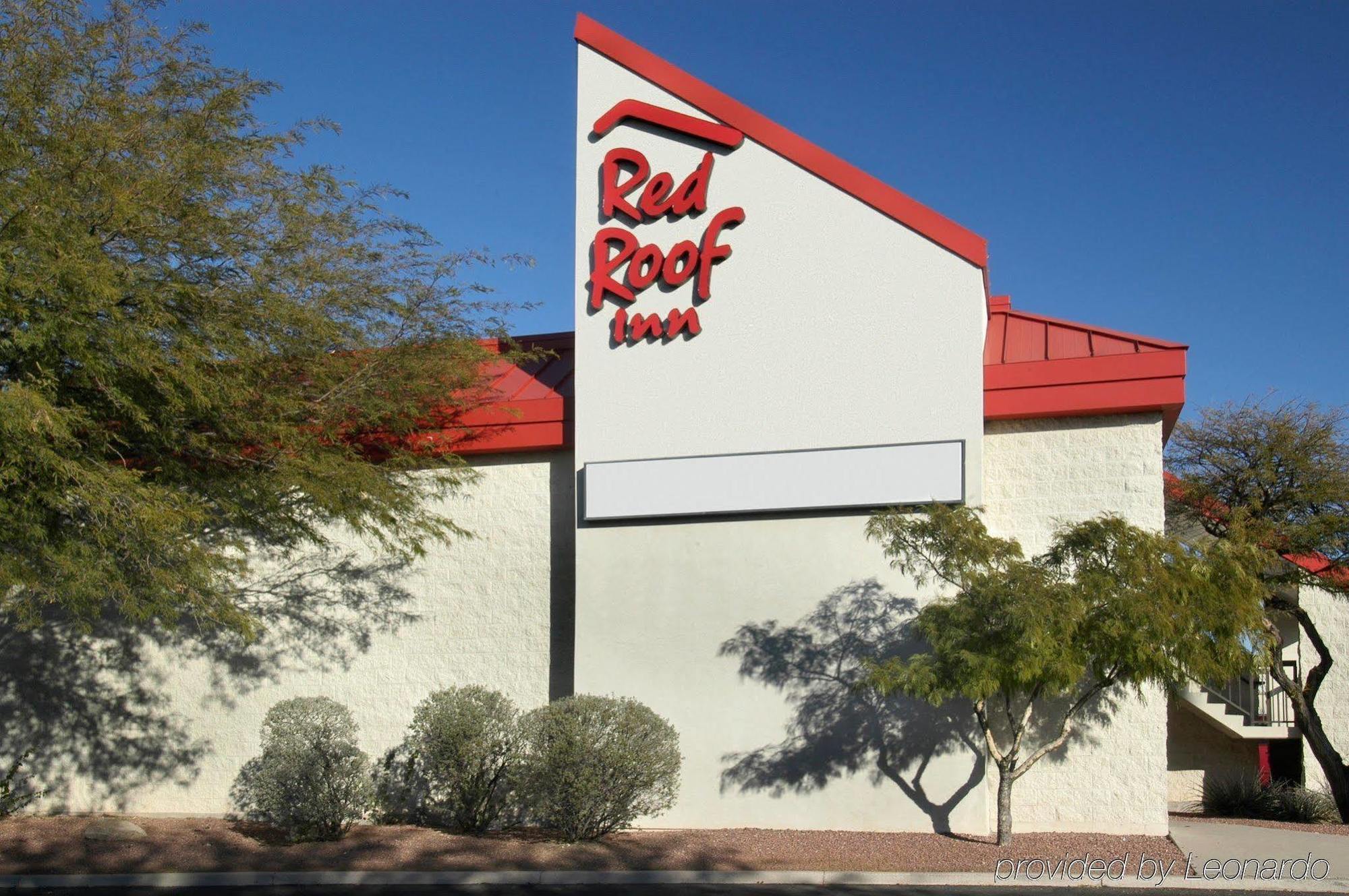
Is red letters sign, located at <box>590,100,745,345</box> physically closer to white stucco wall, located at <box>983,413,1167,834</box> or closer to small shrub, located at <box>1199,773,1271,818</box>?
white stucco wall, located at <box>983,413,1167,834</box>

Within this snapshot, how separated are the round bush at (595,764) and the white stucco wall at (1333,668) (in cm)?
1165

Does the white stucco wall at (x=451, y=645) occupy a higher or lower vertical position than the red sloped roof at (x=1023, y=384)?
lower

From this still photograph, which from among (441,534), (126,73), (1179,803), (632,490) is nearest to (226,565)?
(441,534)

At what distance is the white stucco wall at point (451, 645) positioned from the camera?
1641 centimetres

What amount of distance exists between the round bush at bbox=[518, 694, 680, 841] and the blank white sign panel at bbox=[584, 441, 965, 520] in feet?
8.80

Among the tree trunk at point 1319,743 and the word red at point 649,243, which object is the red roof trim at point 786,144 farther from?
the tree trunk at point 1319,743

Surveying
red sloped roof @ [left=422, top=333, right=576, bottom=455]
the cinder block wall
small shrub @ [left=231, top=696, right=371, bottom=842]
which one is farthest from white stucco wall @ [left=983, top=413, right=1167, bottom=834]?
small shrub @ [left=231, top=696, right=371, bottom=842]

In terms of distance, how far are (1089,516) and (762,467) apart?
12.6 ft

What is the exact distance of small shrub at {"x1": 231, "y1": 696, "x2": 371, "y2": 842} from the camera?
545 inches

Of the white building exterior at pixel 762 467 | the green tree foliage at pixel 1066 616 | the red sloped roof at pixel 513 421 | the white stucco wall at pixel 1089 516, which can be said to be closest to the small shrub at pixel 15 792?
the white building exterior at pixel 762 467

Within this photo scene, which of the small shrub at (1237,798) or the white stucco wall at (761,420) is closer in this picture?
the white stucco wall at (761,420)

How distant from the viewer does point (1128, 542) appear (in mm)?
11836

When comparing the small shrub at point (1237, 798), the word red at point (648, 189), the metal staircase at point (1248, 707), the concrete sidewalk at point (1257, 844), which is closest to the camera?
the concrete sidewalk at point (1257, 844)

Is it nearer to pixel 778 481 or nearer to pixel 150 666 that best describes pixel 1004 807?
pixel 778 481
